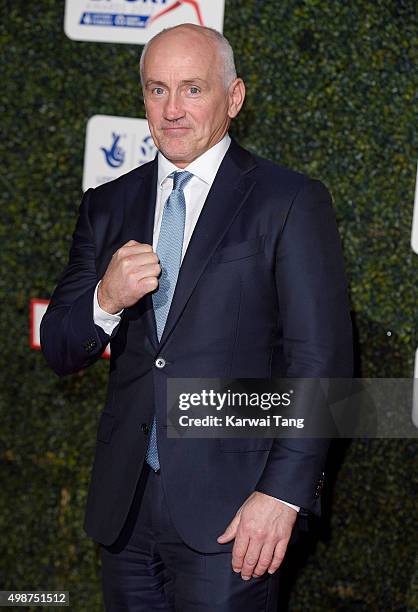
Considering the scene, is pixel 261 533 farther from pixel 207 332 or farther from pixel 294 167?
pixel 294 167

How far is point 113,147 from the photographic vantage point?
3.44 metres

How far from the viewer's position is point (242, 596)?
7.54 ft

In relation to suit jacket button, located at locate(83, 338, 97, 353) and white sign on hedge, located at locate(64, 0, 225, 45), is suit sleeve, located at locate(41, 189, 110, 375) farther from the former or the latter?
white sign on hedge, located at locate(64, 0, 225, 45)

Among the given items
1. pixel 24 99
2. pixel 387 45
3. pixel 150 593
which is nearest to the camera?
pixel 150 593

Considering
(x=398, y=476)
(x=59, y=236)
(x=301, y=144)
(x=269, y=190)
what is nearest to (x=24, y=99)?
(x=59, y=236)

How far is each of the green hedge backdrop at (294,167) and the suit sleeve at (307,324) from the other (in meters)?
1.12

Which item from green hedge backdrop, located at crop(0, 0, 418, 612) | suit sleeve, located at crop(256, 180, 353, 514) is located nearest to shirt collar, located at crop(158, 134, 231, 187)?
suit sleeve, located at crop(256, 180, 353, 514)

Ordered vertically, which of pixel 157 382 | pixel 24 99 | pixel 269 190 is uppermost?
pixel 24 99

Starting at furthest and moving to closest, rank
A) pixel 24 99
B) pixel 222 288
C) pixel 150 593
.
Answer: pixel 24 99, pixel 150 593, pixel 222 288

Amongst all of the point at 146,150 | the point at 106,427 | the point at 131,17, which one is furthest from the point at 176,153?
the point at 131,17

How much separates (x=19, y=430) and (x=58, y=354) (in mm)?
1390

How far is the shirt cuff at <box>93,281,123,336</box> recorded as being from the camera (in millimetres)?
2246

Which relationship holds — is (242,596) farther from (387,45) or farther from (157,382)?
(387,45)

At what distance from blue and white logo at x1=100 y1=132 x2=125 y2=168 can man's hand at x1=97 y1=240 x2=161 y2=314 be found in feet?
4.36
